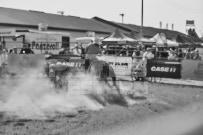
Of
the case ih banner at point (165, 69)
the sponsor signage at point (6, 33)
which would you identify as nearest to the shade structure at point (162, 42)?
the case ih banner at point (165, 69)

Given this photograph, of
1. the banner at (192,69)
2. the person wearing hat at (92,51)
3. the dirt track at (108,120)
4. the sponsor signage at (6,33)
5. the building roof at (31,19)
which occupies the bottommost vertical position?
the dirt track at (108,120)

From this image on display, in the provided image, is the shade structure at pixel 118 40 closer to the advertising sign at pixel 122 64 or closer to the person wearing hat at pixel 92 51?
the advertising sign at pixel 122 64

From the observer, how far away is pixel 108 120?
6621mm

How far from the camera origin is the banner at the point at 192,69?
567 inches

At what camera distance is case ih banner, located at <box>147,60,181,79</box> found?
14336 millimetres

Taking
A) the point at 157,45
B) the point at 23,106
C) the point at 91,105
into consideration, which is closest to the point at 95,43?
the point at 91,105

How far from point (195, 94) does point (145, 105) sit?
3.61 metres

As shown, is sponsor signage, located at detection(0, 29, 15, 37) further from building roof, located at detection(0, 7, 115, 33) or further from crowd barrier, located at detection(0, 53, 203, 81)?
building roof, located at detection(0, 7, 115, 33)

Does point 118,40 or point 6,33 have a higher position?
point 6,33

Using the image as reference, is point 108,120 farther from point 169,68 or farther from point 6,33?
point 6,33

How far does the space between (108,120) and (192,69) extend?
29.6ft

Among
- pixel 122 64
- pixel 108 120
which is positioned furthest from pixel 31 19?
pixel 108 120

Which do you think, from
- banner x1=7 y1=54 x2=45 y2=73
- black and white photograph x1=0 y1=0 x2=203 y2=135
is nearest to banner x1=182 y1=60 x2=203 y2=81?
black and white photograph x1=0 y1=0 x2=203 y2=135

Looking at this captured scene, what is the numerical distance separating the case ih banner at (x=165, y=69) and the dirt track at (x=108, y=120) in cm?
504
